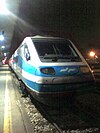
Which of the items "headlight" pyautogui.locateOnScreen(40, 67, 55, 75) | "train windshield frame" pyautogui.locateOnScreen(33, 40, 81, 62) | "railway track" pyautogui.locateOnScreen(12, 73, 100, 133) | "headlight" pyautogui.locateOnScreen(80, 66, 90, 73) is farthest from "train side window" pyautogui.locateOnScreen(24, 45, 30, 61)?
"headlight" pyautogui.locateOnScreen(80, 66, 90, 73)

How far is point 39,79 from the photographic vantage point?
854 centimetres

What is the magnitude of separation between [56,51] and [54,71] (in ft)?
5.44

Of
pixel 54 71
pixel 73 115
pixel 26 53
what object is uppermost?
pixel 26 53

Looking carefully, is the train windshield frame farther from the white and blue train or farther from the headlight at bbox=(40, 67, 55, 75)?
the headlight at bbox=(40, 67, 55, 75)

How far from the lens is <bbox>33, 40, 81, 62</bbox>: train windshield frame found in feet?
31.2

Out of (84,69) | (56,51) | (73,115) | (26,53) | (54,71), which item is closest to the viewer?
(73,115)

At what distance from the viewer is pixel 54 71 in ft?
28.5

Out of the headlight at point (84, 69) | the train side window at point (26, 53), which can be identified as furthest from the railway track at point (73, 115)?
the train side window at point (26, 53)

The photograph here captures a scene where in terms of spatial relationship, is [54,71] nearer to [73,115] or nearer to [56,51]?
[73,115]

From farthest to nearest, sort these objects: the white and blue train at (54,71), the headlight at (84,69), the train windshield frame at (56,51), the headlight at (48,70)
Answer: the train windshield frame at (56,51) < the headlight at (84,69) < the headlight at (48,70) < the white and blue train at (54,71)

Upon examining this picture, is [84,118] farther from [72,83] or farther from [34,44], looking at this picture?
[34,44]

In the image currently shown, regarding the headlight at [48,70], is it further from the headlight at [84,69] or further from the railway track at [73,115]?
the railway track at [73,115]

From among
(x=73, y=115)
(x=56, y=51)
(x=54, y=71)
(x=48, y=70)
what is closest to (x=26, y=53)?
(x=56, y=51)

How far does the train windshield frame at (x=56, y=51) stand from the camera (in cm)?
952
